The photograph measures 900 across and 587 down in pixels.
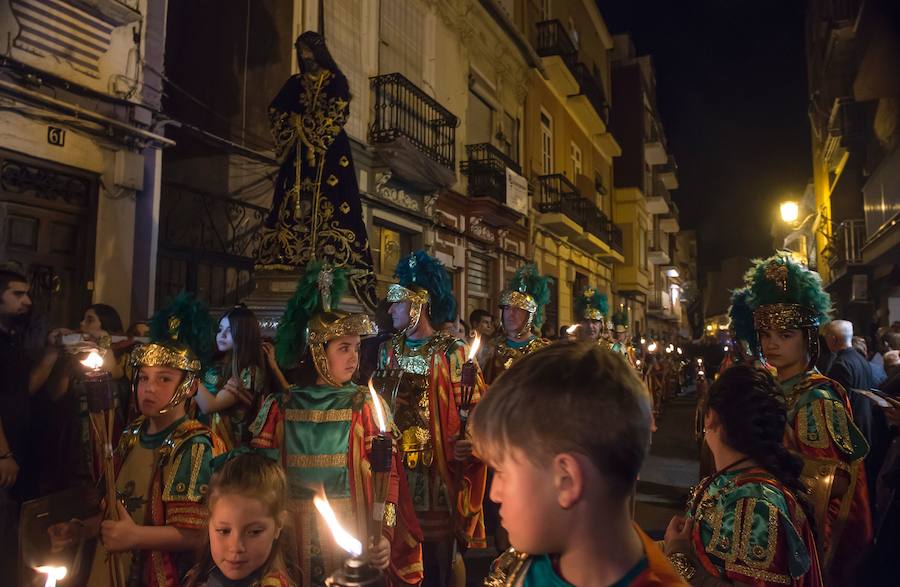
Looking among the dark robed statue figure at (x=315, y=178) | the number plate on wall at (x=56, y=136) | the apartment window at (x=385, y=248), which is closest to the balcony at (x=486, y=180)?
the apartment window at (x=385, y=248)

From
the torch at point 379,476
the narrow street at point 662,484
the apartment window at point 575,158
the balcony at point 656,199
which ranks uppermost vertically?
the balcony at point 656,199

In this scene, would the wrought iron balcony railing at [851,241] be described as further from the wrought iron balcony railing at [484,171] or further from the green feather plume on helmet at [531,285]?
the green feather plume on helmet at [531,285]

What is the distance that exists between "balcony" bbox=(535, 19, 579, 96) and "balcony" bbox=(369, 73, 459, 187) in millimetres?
7085

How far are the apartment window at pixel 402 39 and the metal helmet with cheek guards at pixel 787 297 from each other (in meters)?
9.61

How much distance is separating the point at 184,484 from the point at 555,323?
19.3 m

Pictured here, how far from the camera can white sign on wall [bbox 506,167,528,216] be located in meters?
16.1

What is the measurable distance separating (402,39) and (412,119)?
5.51 feet

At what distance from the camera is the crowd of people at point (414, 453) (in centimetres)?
131

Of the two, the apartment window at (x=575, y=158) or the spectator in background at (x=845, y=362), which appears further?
the apartment window at (x=575, y=158)

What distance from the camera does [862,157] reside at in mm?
19500

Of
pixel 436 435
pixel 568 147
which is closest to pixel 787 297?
pixel 436 435

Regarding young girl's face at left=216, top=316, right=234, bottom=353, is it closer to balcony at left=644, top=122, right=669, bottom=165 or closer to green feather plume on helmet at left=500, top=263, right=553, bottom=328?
green feather plume on helmet at left=500, top=263, right=553, bottom=328

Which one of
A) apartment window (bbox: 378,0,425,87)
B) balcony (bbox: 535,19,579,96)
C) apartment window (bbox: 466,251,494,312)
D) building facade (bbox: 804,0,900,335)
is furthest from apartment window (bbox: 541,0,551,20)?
apartment window (bbox: 466,251,494,312)

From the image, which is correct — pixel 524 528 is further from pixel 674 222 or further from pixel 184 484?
pixel 674 222
